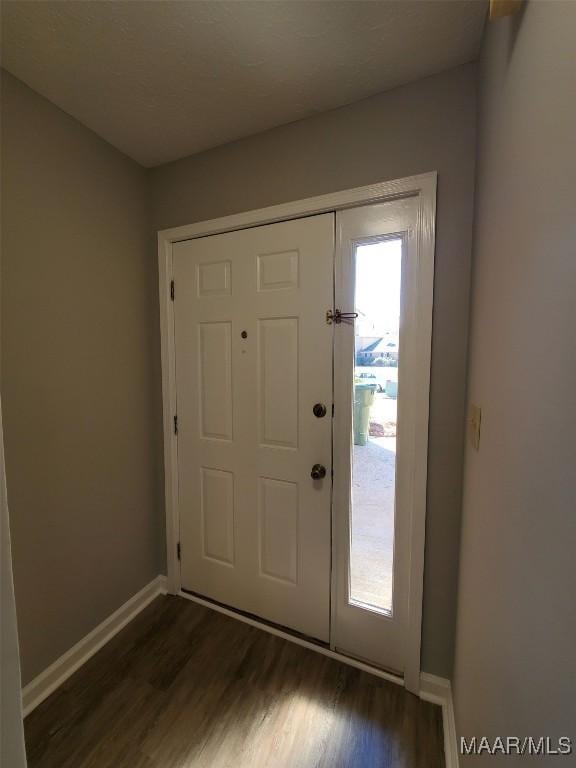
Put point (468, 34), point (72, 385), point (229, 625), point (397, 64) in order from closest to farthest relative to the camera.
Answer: point (468, 34)
point (397, 64)
point (72, 385)
point (229, 625)

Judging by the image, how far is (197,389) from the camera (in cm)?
175

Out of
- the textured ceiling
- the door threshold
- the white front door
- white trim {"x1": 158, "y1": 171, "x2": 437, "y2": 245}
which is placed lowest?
the door threshold

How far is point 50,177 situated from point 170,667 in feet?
7.26

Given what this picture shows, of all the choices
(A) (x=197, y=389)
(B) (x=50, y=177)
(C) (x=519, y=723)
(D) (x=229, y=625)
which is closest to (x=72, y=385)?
(A) (x=197, y=389)

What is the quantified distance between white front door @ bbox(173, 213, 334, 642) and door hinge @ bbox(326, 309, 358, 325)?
0.08 ft

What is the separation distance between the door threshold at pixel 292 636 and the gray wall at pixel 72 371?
0.38 m

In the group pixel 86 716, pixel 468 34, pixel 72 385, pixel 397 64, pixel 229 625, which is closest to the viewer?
pixel 468 34

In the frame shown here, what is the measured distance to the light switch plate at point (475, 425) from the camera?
3.06 feet

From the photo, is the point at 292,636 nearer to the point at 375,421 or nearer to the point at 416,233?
the point at 375,421

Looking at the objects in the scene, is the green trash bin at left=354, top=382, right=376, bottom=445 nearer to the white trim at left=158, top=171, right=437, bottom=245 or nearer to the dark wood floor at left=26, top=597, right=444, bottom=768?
the white trim at left=158, top=171, right=437, bottom=245

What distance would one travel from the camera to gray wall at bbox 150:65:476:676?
117 cm

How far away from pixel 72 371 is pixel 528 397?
1660 millimetres

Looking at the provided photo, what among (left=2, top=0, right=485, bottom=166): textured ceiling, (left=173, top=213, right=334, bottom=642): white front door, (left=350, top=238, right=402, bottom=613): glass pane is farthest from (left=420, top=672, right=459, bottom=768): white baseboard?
(left=2, top=0, right=485, bottom=166): textured ceiling

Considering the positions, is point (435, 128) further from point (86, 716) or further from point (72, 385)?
point (86, 716)
